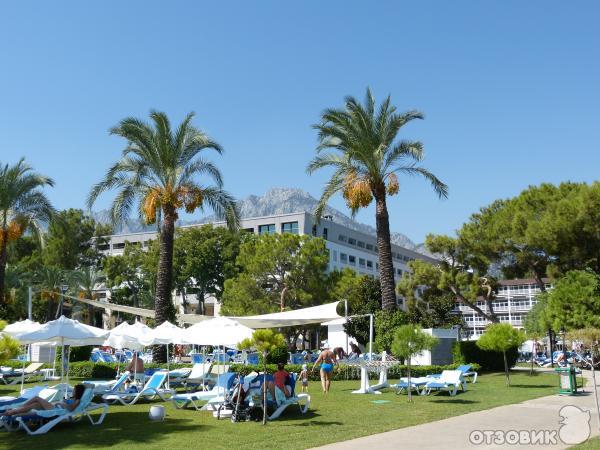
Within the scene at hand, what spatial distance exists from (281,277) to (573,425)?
39095 mm

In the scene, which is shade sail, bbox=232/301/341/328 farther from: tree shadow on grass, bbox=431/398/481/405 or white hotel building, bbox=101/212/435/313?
white hotel building, bbox=101/212/435/313

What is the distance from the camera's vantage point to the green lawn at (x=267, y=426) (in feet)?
31.0

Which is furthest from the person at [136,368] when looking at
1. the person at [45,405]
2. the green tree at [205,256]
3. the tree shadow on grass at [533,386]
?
the green tree at [205,256]

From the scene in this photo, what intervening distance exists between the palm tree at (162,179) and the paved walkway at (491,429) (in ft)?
48.2

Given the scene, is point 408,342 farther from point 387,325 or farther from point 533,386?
point 533,386

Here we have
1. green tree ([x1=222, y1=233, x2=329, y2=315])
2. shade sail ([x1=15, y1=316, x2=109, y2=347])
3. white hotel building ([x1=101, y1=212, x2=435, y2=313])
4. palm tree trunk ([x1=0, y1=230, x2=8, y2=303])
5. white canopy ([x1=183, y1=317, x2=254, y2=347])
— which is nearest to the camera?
shade sail ([x1=15, y1=316, x2=109, y2=347])

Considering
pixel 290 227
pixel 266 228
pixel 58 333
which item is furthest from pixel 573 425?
pixel 266 228

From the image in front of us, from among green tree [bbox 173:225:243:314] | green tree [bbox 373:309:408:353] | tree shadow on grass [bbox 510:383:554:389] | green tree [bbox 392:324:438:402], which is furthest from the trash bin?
green tree [bbox 173:225:243:314]

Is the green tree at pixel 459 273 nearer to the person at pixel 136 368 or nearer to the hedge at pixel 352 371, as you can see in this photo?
the hedge at pixel 352 371

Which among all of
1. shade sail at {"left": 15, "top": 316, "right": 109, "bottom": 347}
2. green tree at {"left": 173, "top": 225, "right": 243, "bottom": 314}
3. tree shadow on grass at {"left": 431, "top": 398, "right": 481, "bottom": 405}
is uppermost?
green tree at {"left": 173, "top": 225, "right": 243, "bottom": 314}

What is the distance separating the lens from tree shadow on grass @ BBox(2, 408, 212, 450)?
947cm

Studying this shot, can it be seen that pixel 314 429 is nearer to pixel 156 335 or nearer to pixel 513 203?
pixel 156 335

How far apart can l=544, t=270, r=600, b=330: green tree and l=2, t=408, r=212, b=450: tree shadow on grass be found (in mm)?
15987

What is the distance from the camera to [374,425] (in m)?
10.9
